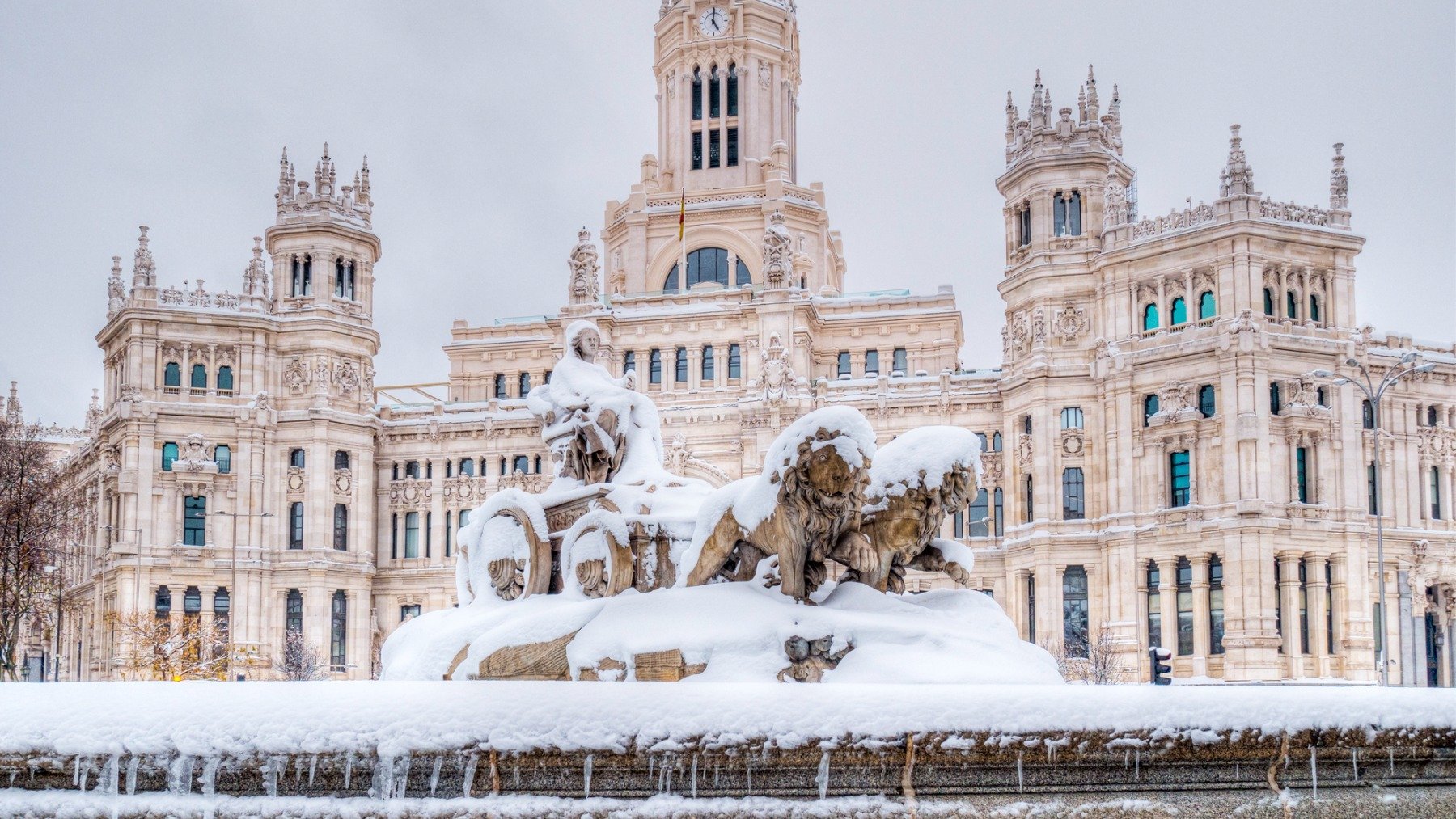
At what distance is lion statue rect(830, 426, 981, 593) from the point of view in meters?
15.7

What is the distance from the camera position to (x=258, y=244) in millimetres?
73562

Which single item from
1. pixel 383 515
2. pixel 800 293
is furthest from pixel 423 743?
pixel 383 515

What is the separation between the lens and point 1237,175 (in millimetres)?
59656

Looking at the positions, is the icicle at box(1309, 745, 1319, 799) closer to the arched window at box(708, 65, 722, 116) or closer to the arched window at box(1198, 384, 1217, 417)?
the arched window at box(1198, 384, 1217, 417)

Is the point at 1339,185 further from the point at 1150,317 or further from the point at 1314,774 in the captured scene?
the point at 1314,774

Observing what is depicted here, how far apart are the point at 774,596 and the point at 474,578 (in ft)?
14.9

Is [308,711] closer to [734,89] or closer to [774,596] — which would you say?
[774,596]

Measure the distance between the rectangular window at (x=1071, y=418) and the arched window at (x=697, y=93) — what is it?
34989mm

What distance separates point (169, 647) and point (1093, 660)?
125 feet

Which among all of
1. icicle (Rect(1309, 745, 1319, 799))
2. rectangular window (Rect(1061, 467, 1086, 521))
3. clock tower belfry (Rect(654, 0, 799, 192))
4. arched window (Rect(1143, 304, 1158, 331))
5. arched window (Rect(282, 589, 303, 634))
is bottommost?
arched window (Rect(282, 589, 303, 634))

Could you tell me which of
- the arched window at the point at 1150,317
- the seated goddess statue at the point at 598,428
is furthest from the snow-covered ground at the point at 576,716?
the arched window at the point at 1150,317

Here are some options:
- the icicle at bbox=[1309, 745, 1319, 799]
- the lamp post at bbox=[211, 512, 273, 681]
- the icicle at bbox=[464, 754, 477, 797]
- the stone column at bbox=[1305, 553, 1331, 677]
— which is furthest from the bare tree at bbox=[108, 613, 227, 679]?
the icicle at bbox=[1309, 745, 1319, 799]

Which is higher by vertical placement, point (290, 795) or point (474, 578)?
point (474, 578)

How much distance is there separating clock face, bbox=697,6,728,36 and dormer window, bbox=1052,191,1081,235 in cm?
3168
